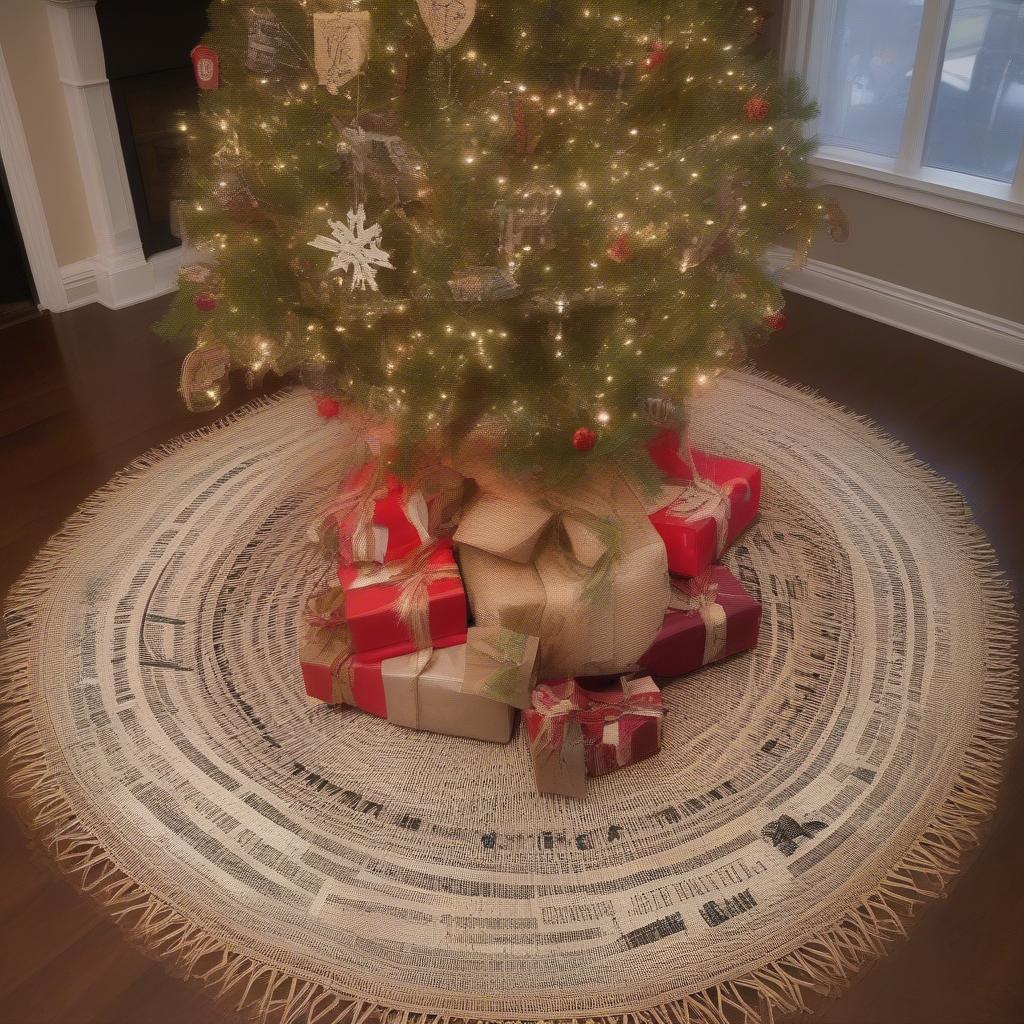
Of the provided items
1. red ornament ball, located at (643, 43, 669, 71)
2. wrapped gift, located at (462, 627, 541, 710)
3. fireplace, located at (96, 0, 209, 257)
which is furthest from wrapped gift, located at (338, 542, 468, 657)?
fireplace, located at (96, 0, 209, 257)

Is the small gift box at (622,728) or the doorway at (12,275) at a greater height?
the doorway at (12,275)

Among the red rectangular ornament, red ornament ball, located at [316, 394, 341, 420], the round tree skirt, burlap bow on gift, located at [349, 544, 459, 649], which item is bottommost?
the round tree skirt

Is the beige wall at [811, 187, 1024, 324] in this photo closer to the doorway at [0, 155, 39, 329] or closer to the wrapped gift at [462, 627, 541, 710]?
the wrapped gift at [462, 627, 541, 710]

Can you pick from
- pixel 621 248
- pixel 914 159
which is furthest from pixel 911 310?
pixel 621 248

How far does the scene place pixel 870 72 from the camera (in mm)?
3312

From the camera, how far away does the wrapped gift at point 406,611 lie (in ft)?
6.35

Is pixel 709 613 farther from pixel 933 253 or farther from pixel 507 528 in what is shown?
pixel 933 253

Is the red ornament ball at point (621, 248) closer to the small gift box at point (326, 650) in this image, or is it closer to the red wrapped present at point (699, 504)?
the red wrapped present at point (699, 504)

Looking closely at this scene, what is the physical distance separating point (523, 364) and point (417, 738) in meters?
0.72

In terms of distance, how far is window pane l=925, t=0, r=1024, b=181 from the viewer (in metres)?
2.97

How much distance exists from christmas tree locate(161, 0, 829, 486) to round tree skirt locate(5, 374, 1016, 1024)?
528mm

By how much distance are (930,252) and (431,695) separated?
89.2 inches

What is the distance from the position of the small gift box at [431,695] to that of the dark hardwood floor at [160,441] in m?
0.59

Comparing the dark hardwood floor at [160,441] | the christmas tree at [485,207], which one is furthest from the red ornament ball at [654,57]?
the dark hardwood floor at [160,441]
